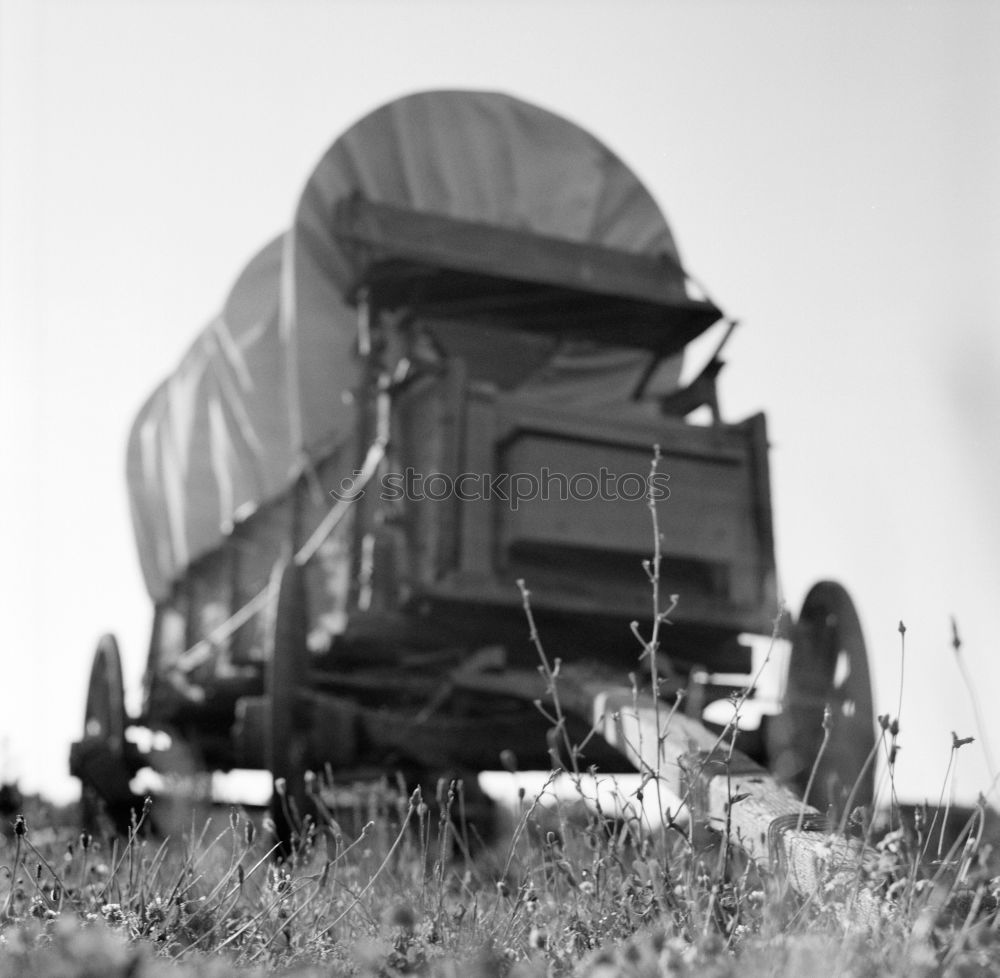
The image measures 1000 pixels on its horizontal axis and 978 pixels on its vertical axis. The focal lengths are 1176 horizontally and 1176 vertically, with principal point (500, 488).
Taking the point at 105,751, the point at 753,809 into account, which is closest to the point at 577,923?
the point at 753,809

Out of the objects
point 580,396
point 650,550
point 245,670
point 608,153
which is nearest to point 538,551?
point 650,550

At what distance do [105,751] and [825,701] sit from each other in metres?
3.60

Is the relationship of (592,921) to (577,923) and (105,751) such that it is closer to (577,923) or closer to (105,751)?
(577,923)

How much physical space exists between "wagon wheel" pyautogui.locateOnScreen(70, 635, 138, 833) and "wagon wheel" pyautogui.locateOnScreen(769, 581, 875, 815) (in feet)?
10.3

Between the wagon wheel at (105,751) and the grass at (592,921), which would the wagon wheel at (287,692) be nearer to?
the wagon wheel at (105,751)

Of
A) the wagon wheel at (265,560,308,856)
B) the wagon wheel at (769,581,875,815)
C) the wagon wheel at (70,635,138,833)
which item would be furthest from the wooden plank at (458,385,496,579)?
the wagon wheel at (70,635,138,833)

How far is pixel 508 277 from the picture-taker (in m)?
5.22

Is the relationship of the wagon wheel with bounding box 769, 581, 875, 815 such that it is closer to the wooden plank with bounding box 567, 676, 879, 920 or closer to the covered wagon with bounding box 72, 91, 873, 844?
the covered wagon with bounding box 72, 91, 873, 844

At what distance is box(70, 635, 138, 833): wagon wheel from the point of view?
19.4 feet

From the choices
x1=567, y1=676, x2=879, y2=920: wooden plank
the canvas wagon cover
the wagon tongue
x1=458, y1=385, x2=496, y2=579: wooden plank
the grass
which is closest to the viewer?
the grass

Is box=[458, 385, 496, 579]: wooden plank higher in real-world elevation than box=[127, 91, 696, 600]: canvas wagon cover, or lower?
lower

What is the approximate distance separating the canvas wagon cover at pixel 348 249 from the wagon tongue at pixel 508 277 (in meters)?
0.20

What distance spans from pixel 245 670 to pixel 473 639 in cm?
165

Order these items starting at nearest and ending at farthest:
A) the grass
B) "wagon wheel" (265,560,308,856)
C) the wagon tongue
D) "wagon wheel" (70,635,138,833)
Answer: the grass < "wagon wheel" (265,560,308,856) < the wagon tongue < "wagon wheel" (70,635,138,833)
